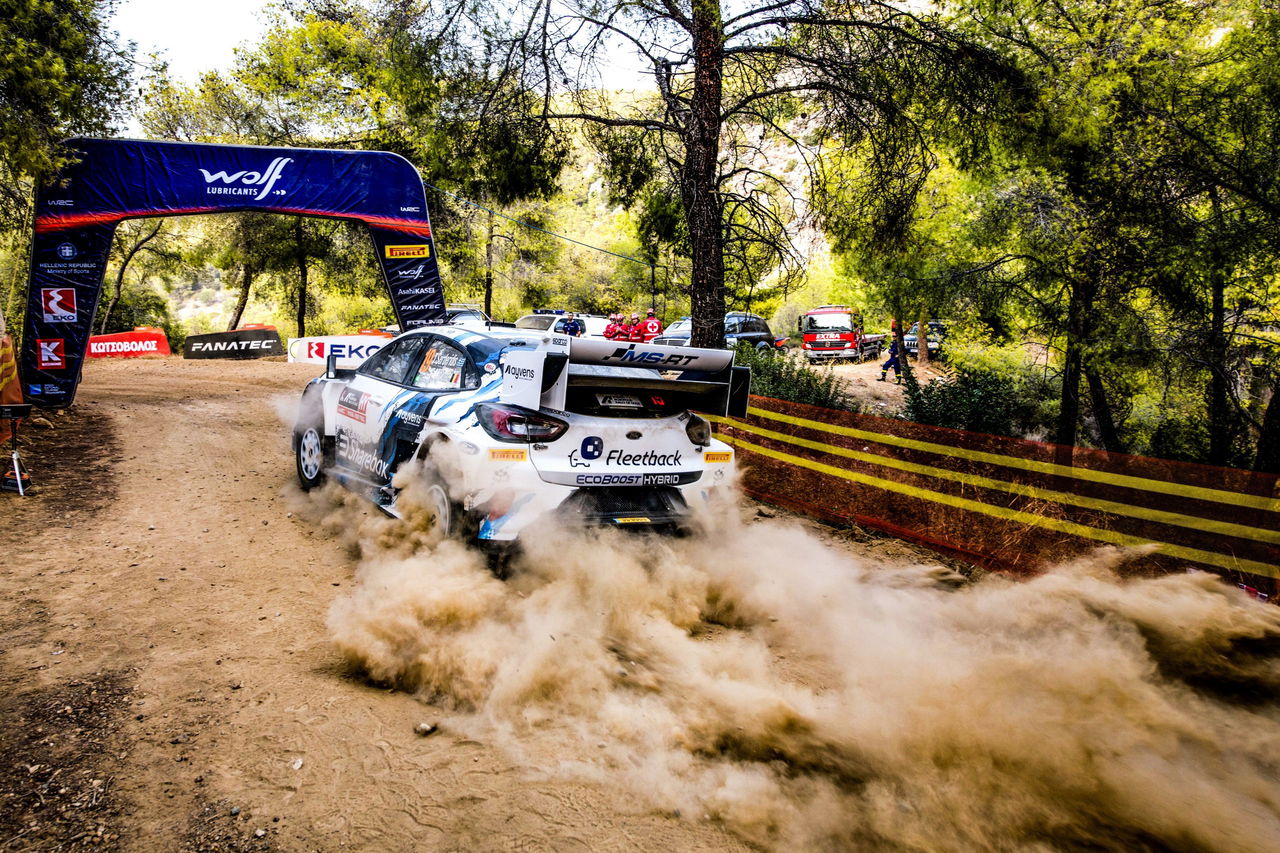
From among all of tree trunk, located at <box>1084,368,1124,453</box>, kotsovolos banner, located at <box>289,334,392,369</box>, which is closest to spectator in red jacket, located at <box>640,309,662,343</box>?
kotsovolos banner, located at <box>289,334,392,369</box>

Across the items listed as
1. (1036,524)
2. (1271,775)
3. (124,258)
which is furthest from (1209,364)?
(124,258)

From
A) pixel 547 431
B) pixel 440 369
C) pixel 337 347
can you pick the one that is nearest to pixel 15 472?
pixel 440 369

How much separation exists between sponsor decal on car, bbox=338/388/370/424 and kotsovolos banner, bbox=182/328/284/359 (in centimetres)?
2061

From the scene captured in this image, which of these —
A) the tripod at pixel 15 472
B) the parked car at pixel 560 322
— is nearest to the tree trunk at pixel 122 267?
the parked car at pixel 560 322

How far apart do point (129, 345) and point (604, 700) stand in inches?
1093

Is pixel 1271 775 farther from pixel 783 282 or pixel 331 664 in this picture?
pixel 783 282

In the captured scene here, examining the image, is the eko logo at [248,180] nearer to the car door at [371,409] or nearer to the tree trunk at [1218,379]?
the car door at [371,409]

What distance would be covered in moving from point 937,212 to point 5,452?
1510 centimetres

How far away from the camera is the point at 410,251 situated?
42.3 feet

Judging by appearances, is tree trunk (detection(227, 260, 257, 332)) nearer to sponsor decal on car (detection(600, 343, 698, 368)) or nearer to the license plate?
the license plate

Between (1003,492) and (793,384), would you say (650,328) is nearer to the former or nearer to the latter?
(793,384)

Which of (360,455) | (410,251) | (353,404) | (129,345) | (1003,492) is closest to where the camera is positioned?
(360,455)

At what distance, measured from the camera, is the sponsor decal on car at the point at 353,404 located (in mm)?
5855

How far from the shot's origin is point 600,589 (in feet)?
14.6
